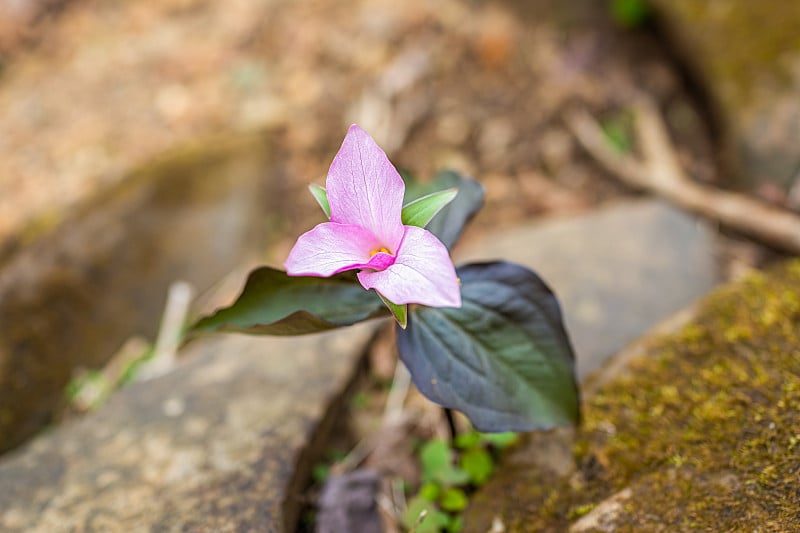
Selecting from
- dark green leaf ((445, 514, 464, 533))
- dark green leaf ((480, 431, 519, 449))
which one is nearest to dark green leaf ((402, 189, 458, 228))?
dark green leaf ((480, 431, 519, 449))

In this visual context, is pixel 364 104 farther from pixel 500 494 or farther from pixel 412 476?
pixel 500 494

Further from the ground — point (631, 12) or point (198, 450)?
point (631, 12)

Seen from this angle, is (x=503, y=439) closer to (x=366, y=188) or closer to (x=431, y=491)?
(x=431, y=491)

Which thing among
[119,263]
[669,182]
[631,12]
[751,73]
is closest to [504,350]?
[669,182]

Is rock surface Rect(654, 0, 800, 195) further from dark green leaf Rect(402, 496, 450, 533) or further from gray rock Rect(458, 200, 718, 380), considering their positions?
dark green leaf Rect(402, 496, 450, 533)

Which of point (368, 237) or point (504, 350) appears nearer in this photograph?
point (368, 237)

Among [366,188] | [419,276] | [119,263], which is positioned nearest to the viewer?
[419,276]
